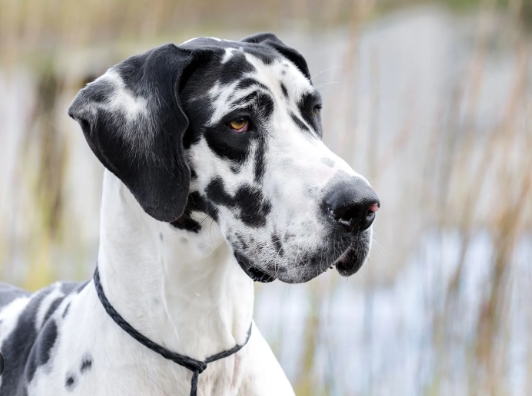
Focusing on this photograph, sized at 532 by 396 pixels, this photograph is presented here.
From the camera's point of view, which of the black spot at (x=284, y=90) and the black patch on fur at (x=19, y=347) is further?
the black patch on fur at (x=19, y=347)

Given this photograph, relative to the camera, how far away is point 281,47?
8.80ft

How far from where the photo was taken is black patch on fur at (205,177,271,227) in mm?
2180

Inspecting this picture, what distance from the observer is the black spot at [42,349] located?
2484 mm

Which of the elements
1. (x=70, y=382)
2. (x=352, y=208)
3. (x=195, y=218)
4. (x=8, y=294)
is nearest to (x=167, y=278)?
(x=195, y=218)

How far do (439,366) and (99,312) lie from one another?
6.86 ft

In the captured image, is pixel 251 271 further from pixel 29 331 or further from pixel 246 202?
pixel 29 331

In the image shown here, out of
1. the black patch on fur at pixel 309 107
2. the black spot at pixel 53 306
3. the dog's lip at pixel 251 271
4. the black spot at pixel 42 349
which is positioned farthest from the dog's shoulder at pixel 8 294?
the black patch on fur at pixel 309 107

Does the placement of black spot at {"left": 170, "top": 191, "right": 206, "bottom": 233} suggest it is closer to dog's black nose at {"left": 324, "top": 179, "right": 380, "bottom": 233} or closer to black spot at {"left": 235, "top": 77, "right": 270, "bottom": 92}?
black spot at {"left": 235, "top": 77, "right": 270, "bottom": 92}

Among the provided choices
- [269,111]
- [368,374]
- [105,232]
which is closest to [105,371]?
[105,232]

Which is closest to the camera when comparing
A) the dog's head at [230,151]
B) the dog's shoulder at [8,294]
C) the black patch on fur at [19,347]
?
the dog's head at [230,151]

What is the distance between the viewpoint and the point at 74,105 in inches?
89.2

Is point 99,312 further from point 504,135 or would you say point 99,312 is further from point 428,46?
point 428,46

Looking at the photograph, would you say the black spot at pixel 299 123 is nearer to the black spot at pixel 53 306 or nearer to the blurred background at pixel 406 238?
the blurred background at pixel 406 238

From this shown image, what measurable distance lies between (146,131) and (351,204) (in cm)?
65
